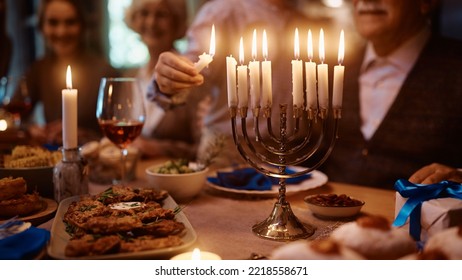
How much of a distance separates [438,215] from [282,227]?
348 mm

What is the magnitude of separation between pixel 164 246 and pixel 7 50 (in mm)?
3769

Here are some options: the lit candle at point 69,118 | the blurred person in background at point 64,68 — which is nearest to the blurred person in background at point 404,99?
the lit candle at point 69,118

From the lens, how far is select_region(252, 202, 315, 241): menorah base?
1.08 meters

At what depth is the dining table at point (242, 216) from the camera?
1018 mm

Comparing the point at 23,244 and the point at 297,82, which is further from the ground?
the point at 297,82

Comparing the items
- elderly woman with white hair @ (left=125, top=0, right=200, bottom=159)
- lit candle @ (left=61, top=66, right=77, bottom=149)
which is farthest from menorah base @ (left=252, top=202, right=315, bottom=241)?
elderly woman with white hair @ (left=125, top=0, right=200, bottom=159)

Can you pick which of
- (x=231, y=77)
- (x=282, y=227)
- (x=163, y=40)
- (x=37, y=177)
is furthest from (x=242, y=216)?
(x=163, y=40)

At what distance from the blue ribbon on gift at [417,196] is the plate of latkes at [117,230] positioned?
460mm

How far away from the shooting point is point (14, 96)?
2309 mm

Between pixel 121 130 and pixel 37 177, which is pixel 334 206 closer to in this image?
pixel 121 130

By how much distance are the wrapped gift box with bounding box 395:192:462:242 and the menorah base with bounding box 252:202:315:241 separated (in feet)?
0.86

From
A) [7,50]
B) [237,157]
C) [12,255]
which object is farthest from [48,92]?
[12,255]

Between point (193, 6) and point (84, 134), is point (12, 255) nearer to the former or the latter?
point (84, 134)

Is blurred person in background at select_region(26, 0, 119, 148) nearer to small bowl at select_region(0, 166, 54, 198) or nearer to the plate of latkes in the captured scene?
small bowl at select_region(0, 166, 54, 198)
